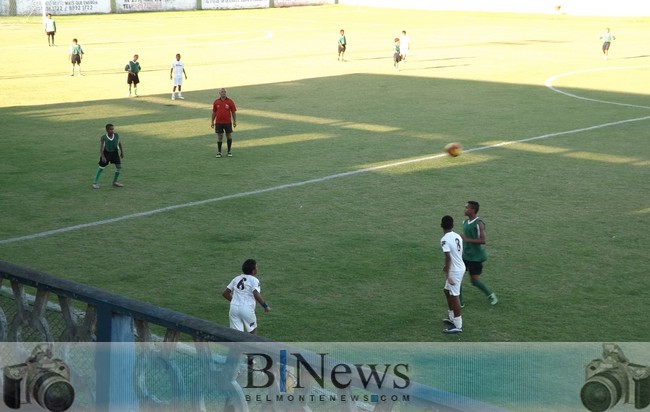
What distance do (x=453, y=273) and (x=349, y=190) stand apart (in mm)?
9560

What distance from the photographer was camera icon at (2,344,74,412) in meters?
7.60

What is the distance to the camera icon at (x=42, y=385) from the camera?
24.9ft

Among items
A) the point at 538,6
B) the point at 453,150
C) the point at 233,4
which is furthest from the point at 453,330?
the point at 233,4

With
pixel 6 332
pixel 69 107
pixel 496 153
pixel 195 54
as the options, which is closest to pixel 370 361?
pixel 6 332

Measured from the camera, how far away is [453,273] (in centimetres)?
1406

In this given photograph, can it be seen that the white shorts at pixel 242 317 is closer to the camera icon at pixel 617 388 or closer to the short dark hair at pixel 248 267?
the short dark hair at pixel 248 267

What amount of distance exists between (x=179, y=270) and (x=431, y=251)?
4956 millimetres

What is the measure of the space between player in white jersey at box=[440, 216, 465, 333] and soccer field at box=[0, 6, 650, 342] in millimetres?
277

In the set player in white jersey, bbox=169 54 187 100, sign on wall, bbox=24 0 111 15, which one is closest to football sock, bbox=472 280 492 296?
player in white jersey, bbox=169 54 187 100

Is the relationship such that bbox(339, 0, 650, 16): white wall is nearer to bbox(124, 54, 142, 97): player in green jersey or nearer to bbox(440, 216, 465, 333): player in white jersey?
bbox(124, 54, 142, 97): player in green jersey

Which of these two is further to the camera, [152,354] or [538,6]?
[538,6]

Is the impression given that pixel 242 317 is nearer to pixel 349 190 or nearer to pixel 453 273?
pixel 453 273

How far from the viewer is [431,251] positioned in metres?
18.3

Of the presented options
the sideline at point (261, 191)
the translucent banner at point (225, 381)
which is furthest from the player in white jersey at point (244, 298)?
the sideline at point (261, 191)
